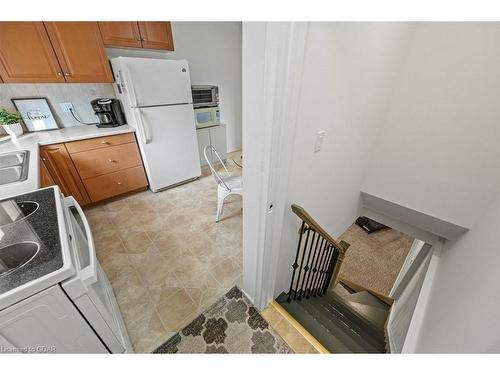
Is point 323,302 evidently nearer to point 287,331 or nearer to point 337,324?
point 337,324

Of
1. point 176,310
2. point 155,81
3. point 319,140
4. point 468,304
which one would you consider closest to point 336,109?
point 319,140

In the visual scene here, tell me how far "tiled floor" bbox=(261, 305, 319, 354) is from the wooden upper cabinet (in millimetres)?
2948

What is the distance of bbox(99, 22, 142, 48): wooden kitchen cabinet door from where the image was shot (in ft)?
6.64

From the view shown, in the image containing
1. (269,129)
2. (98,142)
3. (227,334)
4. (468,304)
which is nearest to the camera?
(269,129)

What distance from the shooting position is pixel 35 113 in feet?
6.98

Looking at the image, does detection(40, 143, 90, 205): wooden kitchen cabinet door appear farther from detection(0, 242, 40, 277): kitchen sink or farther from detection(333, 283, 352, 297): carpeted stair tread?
detection(333, 283, 352, 297): carpeted stair tread

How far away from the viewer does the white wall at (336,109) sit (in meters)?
0.84

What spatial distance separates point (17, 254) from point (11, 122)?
84.6 inches

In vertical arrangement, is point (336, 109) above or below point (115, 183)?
above

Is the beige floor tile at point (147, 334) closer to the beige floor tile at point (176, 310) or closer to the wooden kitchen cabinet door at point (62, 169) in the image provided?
the beige floor tile at point (176, 310)

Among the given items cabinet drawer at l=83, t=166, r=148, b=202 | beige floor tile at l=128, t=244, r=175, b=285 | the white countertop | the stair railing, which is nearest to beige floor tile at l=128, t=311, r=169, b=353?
beige floor tile at l=128, t=244, r=175, b=285

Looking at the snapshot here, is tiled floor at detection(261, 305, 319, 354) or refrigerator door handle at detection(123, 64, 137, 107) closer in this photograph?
tiled floor at detection(261, 305, 319, 354)

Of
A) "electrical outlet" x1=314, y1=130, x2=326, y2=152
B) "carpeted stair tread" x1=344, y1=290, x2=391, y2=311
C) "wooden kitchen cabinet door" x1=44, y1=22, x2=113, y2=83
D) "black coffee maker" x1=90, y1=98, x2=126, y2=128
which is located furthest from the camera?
"carpeted stair tread" x1=344, y1=290, x2=391, y2=311
